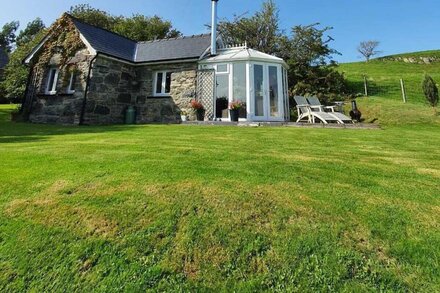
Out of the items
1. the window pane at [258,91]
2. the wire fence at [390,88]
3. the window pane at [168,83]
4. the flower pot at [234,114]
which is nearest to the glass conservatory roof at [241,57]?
the window pane at [258,91]

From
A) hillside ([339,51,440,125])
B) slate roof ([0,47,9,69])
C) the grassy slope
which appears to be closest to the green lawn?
hillside ([339,51,440,125])

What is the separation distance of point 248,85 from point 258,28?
14924 millimetres

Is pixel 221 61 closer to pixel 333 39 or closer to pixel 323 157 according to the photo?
pixel 323 157

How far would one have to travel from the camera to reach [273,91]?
1531 centimetres

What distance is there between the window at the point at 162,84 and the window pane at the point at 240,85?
12.7 feet

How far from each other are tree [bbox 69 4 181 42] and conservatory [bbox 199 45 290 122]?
1948cm

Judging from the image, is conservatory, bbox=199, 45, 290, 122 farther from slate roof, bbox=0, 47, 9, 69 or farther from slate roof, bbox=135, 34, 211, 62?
slate roof, bbox=0, 47, 9, 69

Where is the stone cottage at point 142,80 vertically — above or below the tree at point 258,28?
below

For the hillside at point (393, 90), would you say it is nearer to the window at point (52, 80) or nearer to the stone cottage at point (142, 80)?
the stone cottage at point (142, 80)

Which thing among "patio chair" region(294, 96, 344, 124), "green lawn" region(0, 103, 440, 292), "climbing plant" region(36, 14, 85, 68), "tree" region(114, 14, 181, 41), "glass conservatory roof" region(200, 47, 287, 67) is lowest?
"green lawn" region(0, 103, 440, 292)

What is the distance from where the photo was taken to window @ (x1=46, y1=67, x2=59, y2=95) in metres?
16.5

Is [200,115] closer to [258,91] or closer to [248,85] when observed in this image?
[248,85]

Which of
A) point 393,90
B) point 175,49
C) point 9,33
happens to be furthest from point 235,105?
point 9,33

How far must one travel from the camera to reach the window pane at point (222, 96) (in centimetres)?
1523
